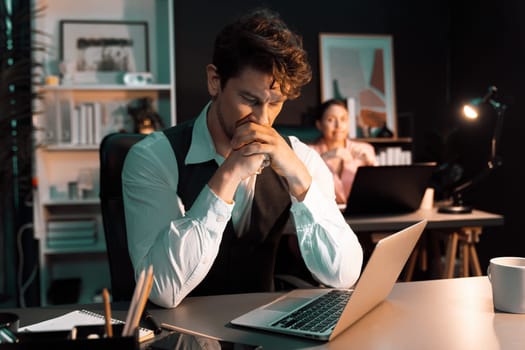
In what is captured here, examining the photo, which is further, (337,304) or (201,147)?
(201,147)

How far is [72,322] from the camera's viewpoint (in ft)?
3.21

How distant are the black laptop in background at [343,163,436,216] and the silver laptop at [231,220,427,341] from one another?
3.73 feet

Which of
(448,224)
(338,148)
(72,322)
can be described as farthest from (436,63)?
(72,322)

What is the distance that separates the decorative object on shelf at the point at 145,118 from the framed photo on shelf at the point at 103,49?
0.28 meters

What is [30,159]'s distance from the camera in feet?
11.7

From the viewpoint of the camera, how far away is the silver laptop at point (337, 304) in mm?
894

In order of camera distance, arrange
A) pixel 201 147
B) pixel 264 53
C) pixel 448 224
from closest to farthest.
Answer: pixel 264 53 < pixel 201 147 < pixel 448 224

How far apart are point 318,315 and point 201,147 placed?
2.13ft

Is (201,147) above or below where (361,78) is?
below

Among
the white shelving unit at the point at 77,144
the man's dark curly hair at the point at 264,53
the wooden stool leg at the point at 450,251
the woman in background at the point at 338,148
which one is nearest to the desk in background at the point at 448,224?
the wooden stool leg at the point at 450,251

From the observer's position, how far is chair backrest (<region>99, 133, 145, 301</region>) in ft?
4.79

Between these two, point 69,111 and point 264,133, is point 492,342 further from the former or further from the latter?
point 69,111

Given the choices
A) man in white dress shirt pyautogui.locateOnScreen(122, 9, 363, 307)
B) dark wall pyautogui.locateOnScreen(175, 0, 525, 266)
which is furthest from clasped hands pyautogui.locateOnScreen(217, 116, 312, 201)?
dark wall pyautogui.locateOnScreen(175, 0, 525, 266)

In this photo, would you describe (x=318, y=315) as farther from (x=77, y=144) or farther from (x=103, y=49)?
(x=103, y=49)
